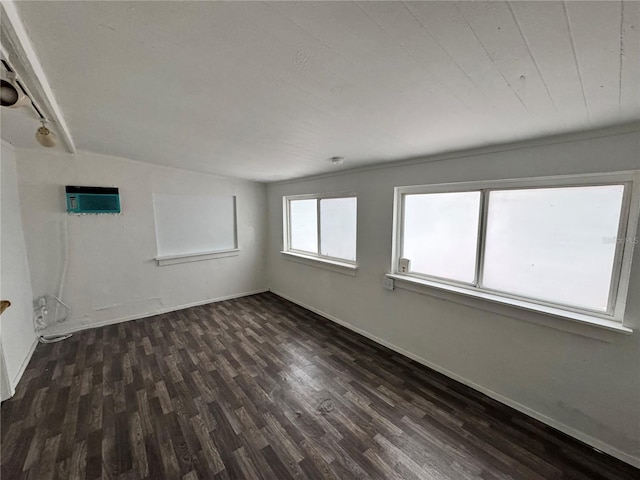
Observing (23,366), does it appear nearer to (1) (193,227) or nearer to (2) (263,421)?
(1) (193,227)

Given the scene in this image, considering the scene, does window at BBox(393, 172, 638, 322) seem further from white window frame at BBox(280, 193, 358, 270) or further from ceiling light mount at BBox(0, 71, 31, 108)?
ceiling light mount at BBox(0, 71, 31, 108)

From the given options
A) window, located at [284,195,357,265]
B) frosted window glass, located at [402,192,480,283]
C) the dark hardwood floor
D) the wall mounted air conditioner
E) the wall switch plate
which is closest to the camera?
the dark hardwood floor

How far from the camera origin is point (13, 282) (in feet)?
7.84

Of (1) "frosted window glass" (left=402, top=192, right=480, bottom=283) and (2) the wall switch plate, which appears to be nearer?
(1) "frosted window glass" (left=402, top=192, right=480, bottom=283)

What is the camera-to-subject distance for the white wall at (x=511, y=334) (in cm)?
155

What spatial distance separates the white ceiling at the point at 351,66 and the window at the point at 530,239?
464 mm

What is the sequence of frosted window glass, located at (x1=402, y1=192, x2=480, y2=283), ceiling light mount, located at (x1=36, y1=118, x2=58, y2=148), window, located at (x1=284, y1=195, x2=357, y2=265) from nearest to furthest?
ceiling light mount, located at (x1=36, y1=118, x2=58, y2=148) < frosted window glass, located at (x1=402, y1=192, x2=480, y2=283) < window, located at (x1=284, y1=195, x2=357, y2=265)

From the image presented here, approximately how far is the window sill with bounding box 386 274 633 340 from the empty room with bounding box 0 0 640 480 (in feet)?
0.05

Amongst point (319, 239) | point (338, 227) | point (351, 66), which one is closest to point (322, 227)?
point (319, 239)

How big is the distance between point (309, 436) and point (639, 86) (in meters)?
2.55

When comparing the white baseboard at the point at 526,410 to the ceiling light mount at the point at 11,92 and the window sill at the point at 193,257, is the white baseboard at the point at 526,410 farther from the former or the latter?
the ceiling light mount at the point at 11,92

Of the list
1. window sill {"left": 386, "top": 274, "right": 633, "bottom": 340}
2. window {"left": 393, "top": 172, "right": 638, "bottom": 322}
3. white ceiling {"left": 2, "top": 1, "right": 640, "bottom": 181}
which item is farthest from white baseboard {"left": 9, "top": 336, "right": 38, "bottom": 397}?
window {"left": 393, "top": 172, "right": 638, "bottom": 322}

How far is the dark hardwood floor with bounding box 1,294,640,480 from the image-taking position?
1517 mm

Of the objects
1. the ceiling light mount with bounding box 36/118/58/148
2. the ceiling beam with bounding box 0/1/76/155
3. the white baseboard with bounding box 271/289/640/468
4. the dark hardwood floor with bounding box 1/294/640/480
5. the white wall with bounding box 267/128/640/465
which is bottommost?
the dark hardwood floor with bounding box 1/294/640/480
